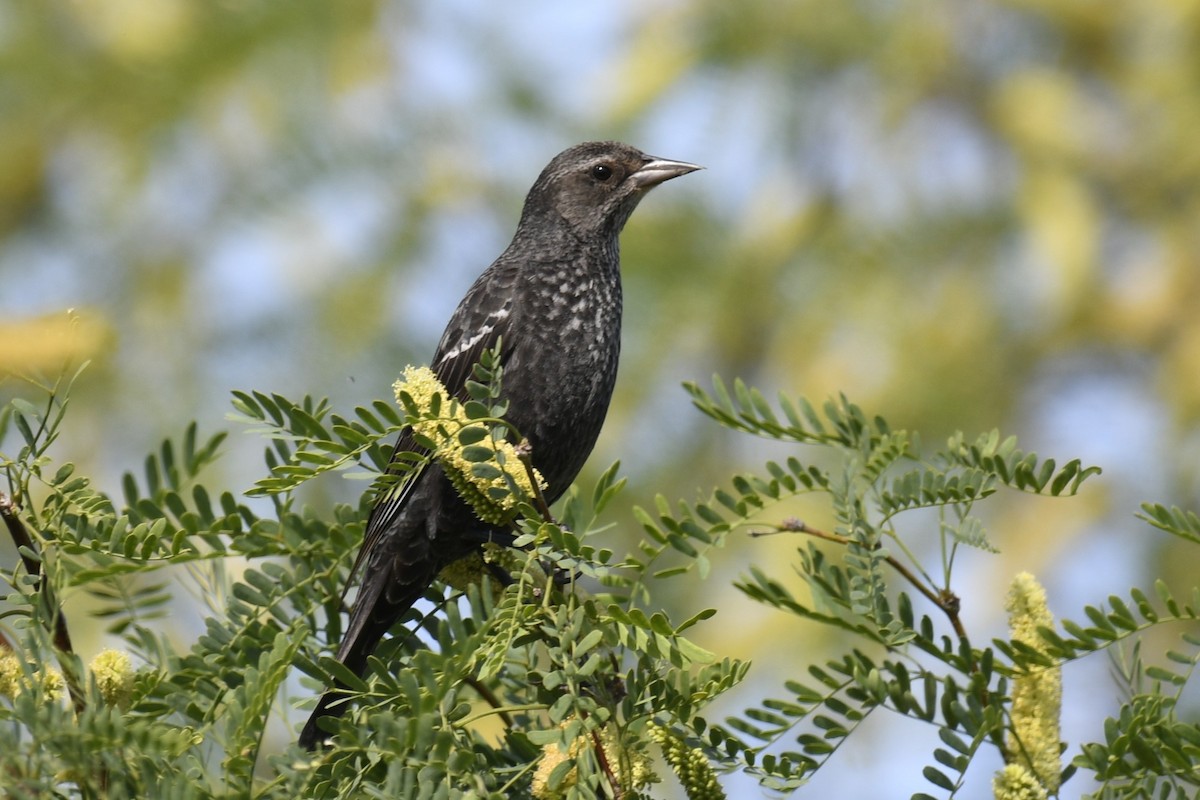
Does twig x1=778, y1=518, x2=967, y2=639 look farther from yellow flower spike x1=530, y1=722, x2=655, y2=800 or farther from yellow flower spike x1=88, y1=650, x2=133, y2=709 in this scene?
yellow flower spike x1=88, y1=650, x2=133, y2=709

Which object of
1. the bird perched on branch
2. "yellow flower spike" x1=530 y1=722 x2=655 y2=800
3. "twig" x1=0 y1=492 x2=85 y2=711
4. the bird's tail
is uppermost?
the bird perched on branch

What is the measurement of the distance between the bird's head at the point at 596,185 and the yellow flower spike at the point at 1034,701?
2581 millimetres

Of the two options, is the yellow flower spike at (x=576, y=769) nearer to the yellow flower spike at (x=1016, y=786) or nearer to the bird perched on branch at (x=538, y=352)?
the yellow flower spike at (x=1016, y=786)

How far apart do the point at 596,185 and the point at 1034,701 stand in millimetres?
2945

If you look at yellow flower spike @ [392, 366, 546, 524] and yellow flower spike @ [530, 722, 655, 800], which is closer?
yellow flower spike @ [530, 722, 655, 800]

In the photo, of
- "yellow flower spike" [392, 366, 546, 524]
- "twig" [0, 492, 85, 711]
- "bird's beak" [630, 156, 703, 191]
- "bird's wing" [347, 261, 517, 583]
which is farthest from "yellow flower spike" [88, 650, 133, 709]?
"bird's beak" [630, 156, 703, 191]

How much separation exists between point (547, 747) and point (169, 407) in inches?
139

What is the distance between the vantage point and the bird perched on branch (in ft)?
10.1

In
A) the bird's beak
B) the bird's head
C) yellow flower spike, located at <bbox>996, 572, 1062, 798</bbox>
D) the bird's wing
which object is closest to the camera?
yellow flower spike, located at <bbox>996, 572, 1062, 798</bbox>

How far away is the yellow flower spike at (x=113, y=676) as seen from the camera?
170 cm

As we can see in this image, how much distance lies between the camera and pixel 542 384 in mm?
3500

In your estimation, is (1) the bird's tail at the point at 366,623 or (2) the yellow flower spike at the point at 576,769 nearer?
(2) the yellow flower spike at the point at 576,769

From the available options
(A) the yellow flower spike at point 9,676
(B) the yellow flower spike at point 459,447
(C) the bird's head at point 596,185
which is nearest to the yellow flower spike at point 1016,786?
(B) the yellow flower spike at point 459,447

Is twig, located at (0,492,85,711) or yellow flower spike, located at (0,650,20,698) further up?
twig, located at (0,492,85,711)
